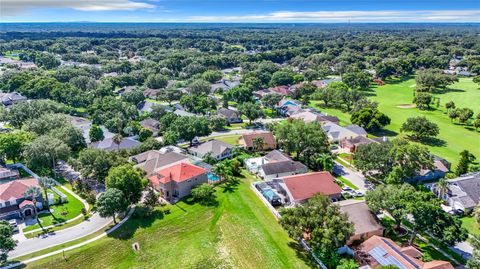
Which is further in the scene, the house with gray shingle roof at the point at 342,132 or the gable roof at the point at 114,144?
the house with gray shingle roof at the point at 342,132

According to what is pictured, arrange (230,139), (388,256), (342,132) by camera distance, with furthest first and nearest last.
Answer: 1. (230,139)
2. (342,132)
3. (388,256)

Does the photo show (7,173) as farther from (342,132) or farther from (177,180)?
(342,132)

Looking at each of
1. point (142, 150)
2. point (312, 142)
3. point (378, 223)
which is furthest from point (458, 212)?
point (142, 150)

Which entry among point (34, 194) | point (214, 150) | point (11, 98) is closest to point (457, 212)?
point (214, 150)

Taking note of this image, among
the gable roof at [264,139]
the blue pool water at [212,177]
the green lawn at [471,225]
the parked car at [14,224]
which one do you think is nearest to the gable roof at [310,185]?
the blue pool water at [212,177]

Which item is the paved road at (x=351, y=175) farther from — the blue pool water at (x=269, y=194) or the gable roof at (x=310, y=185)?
the blue pool water at (x=269, y=194)
